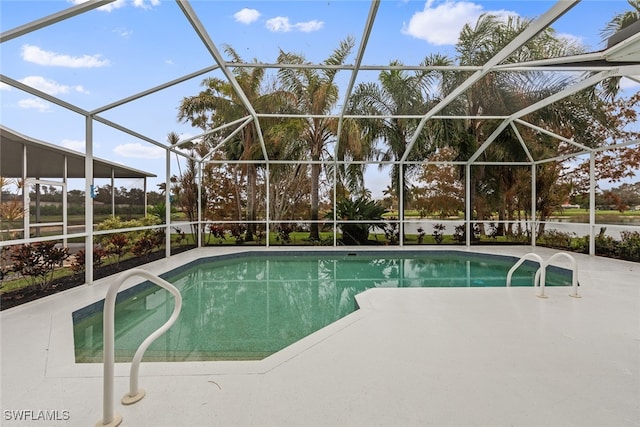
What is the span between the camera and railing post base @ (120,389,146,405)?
1.90 metres

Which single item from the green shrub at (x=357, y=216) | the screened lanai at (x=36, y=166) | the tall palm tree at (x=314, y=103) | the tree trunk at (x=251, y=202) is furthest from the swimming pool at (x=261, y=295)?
the tall palm tree at (x=314, y=103)

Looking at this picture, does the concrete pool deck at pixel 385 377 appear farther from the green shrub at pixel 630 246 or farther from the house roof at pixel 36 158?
the green shrub at pixel 630 246

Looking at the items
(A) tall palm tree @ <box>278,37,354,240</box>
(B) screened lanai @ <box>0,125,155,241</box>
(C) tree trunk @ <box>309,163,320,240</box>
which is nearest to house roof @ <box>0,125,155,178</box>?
(B) screened lanai @ <box>0,125,155,241</box>

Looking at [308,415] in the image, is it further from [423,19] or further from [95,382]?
[423,19]

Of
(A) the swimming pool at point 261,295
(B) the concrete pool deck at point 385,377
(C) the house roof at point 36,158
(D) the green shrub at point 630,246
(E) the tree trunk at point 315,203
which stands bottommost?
(A) the swimming pool at point 261,295

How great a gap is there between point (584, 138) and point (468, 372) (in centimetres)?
929

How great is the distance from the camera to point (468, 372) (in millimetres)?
2268

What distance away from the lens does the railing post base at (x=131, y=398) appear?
1902mm

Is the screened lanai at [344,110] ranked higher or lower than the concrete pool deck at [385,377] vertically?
higher

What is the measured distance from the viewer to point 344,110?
690 centimetres

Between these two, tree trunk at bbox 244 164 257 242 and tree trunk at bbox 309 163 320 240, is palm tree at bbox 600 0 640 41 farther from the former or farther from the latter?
tree trunk at bbox 244 164 257 242

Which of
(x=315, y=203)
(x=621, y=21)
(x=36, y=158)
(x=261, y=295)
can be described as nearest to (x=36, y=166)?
(x=36, y=158)

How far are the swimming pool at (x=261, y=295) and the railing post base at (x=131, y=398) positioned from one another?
3.29 ft

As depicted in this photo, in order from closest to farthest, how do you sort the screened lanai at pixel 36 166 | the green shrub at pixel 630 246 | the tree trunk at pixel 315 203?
the screened lanai at pixel 36 166, the green shrub at pixel 630 246, the tree trunk at pixel 315 203
